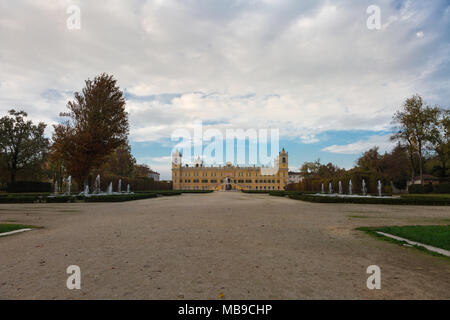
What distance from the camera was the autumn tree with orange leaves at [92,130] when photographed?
84.9ft

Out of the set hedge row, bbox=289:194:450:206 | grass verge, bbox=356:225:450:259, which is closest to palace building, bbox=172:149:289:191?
hedge row, bbox=289:194:450:206

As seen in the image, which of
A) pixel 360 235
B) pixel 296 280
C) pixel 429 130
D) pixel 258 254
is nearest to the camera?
pixel 296 280

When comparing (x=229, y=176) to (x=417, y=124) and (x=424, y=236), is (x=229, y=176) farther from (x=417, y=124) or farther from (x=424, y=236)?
(x=424, y=236)

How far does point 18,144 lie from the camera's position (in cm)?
3616

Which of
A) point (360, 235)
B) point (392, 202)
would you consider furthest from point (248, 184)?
point (360, 235)

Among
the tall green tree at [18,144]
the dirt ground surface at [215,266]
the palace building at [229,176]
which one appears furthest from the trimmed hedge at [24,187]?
the palace building at [229,176]

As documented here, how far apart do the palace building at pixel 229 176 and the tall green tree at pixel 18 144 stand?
72.0m

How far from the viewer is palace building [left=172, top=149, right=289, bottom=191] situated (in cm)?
10894

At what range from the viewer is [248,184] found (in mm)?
110750

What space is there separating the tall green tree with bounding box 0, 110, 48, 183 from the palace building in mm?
71959

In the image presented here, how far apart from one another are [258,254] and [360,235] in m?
3.36

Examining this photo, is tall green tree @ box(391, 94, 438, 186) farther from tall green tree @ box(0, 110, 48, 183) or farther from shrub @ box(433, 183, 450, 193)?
tall green tree @ box(0, 110, 48, 183)
